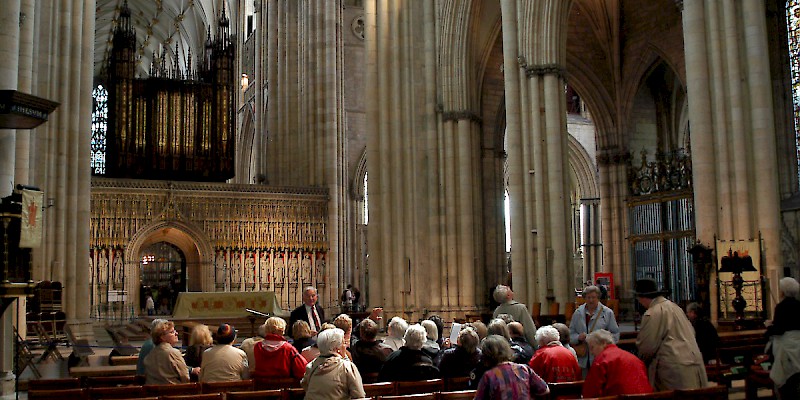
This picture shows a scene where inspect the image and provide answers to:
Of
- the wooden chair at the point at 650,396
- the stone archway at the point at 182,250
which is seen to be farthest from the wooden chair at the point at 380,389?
the stone archway at the point at 182,250

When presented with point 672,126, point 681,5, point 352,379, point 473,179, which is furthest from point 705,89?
point 672,126

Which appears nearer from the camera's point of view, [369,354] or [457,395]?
[457,395]

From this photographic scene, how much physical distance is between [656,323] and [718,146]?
8584mm

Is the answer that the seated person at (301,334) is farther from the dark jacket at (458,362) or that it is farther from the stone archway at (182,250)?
the stone archway at (182,250)

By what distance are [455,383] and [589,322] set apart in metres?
2.68

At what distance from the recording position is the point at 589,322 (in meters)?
8.30

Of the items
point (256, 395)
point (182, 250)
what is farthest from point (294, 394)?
point (182, 250)

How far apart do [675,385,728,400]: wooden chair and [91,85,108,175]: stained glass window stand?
35087 millimetres

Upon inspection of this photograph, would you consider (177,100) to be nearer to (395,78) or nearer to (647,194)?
(395,78)

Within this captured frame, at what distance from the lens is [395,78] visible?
21.3 metres

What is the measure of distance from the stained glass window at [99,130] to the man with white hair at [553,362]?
33791 mm

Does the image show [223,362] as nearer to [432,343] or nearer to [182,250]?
[432,343]

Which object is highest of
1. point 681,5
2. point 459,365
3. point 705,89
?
point 681,5

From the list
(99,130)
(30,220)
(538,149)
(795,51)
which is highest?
(99,130)
